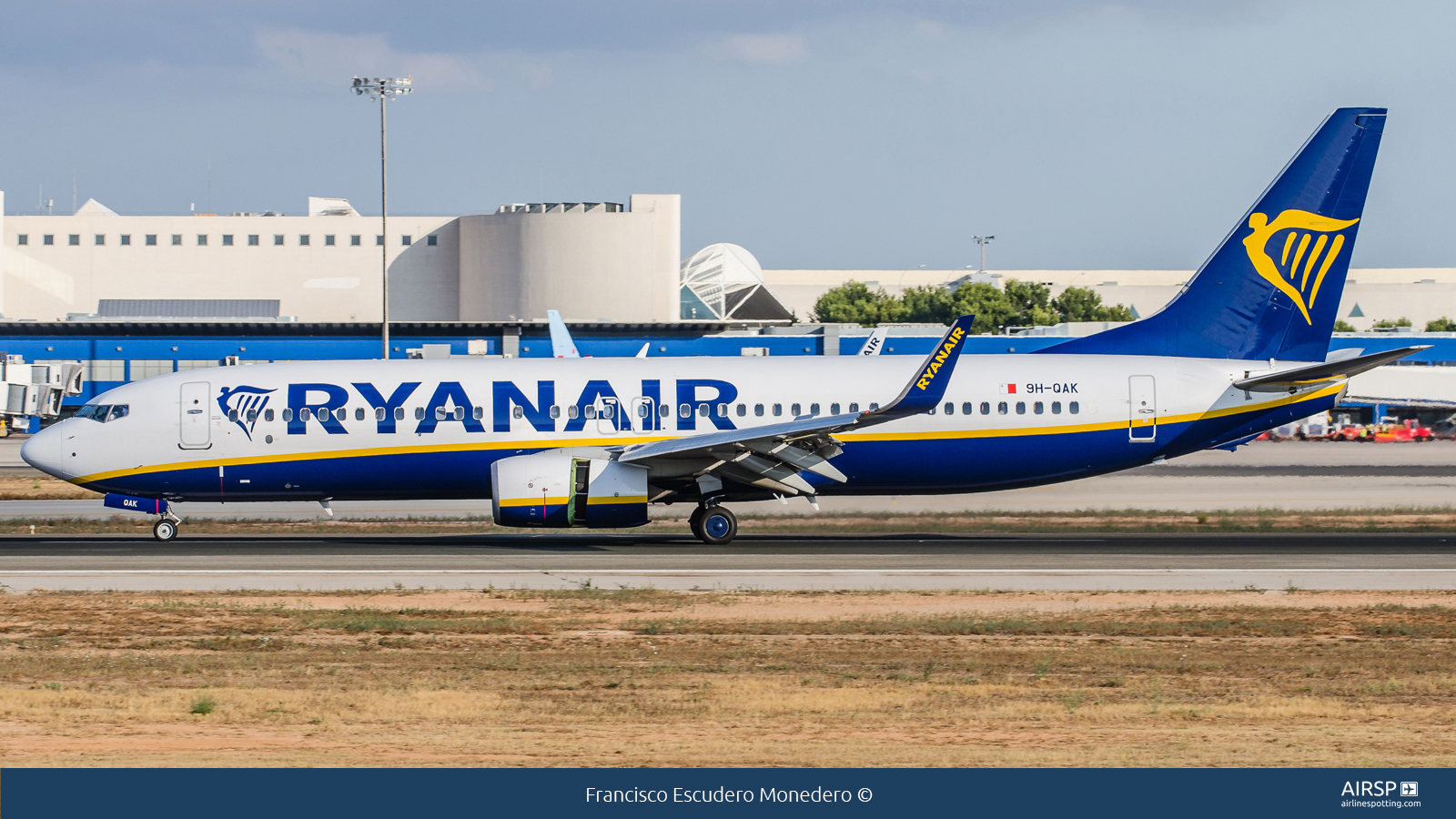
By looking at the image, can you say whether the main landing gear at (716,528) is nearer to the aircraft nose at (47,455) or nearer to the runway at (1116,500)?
the runway at (1116,500)

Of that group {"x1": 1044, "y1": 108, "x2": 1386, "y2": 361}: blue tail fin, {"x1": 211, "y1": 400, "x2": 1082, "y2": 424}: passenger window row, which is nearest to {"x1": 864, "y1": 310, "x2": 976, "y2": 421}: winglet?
{"x1": 211, "y1": 400, "x2": 1082, "y2": 424}: passenger window row

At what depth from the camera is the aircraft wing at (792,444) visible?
28188 mm

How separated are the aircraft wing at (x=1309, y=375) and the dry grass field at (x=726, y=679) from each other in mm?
8761

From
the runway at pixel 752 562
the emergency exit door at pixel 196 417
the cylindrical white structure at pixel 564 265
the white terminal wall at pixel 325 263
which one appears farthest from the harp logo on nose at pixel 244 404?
the white terminal wall at pixel 325 263

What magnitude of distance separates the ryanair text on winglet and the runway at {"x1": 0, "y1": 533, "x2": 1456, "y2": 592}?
11.1 ft

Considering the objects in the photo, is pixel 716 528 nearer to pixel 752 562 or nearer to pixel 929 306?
pixel 752 562

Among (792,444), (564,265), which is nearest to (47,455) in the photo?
(792,444)

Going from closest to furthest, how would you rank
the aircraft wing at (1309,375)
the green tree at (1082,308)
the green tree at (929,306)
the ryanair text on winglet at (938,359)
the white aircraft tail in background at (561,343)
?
the ryanair text on winglet at (938,359) < the aircraft wing at (1309,375) < the white aircraft tail in background at (561,343) < the green tree at (929,306) < the green tree at (1082,308)

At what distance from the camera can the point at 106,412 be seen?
30766 mm

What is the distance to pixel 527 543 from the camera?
3059 cm

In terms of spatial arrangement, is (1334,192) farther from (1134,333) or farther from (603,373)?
(603,373)

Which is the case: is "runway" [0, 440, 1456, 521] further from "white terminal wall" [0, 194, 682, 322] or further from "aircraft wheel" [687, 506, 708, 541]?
"white terminal wall" [0, 194, 682, 322]

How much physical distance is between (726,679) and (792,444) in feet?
46.3
